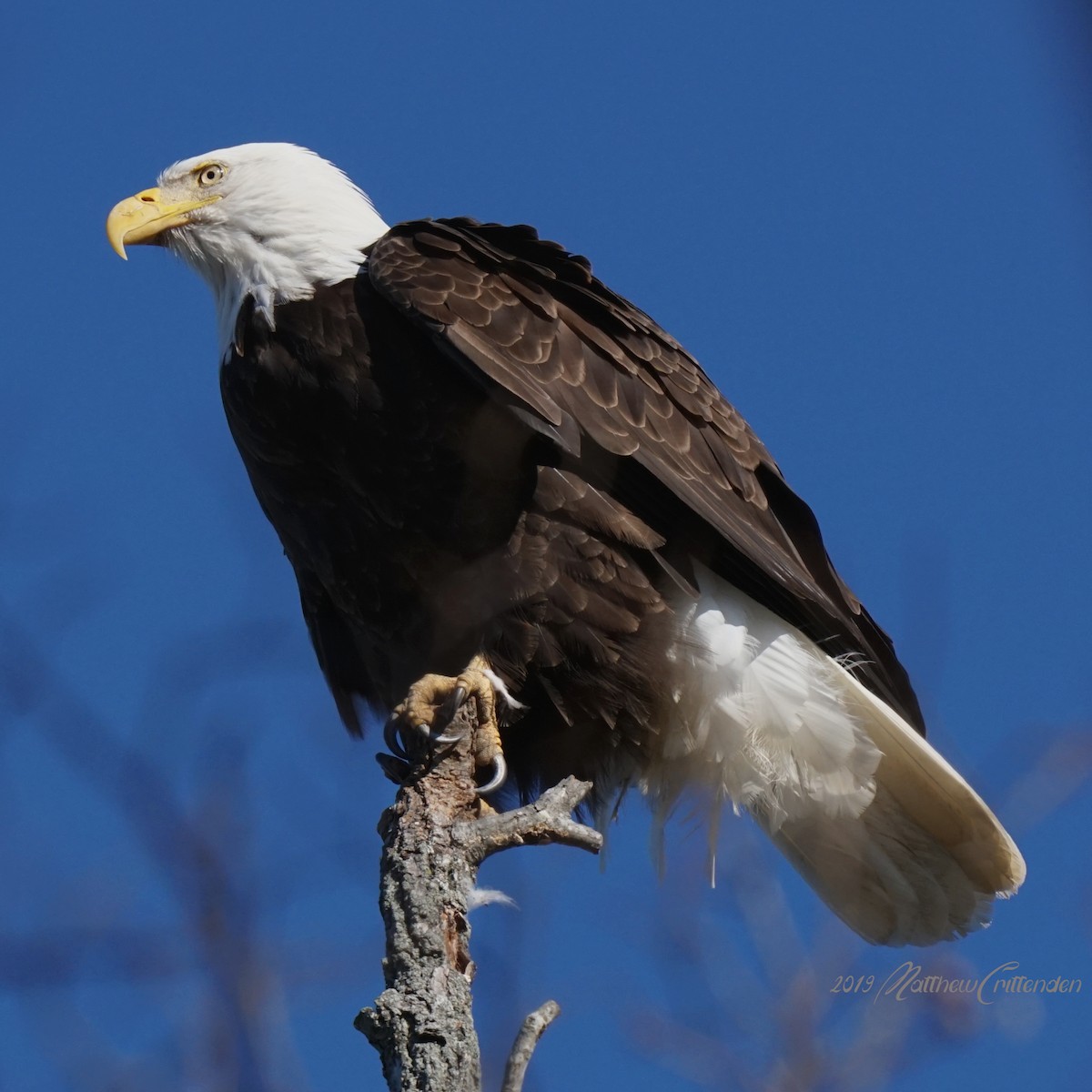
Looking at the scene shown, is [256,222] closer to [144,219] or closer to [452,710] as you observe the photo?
[144,219]

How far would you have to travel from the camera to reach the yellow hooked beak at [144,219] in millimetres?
4836

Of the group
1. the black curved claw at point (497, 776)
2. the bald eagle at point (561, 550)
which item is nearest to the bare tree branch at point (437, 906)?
the black curved claw at point (497, 776)

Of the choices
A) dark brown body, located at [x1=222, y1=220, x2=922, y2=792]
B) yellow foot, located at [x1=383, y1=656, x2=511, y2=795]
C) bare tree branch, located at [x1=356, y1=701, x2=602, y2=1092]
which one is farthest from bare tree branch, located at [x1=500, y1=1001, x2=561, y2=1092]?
dark brown body, located at [x1=222, y1=220, x2=922, y2=792]

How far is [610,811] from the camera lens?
15.1ft

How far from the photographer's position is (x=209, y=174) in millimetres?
4957

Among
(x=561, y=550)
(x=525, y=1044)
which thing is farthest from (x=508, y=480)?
(x=525, y=1044)

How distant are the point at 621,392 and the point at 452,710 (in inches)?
38.1

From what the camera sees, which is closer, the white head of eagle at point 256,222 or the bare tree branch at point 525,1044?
the bare tree branch at point 525,1044

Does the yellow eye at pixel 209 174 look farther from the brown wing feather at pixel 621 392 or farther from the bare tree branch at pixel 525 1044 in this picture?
the bare tree branch at pixel 525 1044

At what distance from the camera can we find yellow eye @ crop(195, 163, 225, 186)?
494 centimetres

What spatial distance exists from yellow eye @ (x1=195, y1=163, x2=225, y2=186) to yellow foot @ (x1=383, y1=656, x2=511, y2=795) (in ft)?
5.87

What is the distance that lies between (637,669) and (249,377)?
4.05 feet

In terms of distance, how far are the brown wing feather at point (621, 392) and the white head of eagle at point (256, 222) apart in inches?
11.1

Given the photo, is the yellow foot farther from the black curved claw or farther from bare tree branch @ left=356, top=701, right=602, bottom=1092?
bare tree branch @ left=356, top=701, right=602, bottom=1092
